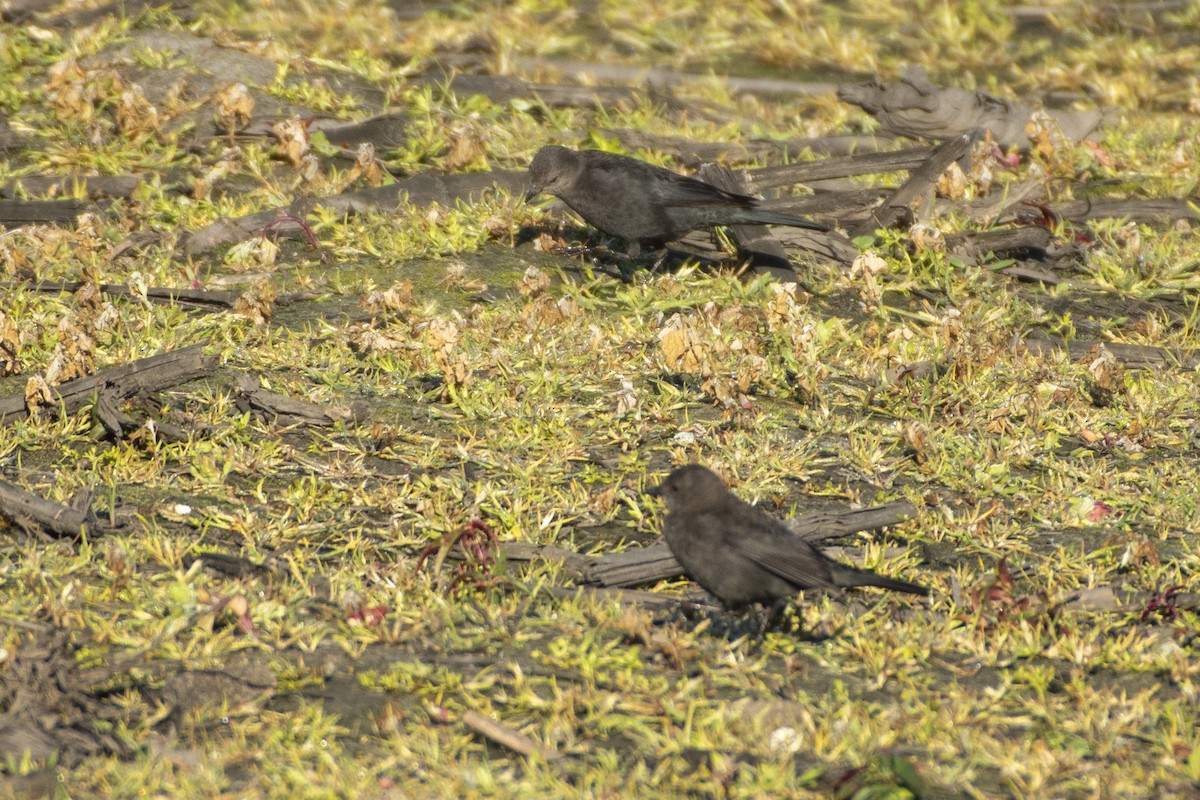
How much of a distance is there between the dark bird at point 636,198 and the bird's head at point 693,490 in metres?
3.31

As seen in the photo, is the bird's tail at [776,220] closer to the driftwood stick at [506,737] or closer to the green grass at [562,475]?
the green grass at [562,475]

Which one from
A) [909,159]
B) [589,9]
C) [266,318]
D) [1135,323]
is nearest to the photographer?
[266,318]

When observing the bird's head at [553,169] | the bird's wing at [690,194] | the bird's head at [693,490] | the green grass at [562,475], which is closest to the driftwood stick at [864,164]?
the green grass at [562,475]

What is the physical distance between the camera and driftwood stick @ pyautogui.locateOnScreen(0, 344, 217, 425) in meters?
6.29

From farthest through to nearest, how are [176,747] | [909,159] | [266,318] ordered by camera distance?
1. [909,159]
2. [266,318]
3. [176,747]

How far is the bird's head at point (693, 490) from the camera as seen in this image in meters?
5.15

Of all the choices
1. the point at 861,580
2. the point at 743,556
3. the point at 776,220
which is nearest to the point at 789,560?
the point at 743,556

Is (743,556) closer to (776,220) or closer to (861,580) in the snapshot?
(861,580)

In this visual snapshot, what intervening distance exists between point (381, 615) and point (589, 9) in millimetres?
9564

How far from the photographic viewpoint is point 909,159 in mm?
8609

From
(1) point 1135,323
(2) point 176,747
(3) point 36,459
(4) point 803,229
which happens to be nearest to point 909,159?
(4) point 803,229

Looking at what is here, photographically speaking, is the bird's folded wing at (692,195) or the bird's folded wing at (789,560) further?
the bird's folded wing at (692,195)

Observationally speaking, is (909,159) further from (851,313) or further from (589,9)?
(589,9)

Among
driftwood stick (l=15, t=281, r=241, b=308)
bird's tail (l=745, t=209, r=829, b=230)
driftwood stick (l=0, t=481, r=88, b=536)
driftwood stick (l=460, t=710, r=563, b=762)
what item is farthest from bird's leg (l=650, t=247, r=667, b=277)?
driftwood stick (l=460, t=710, r=563, b=762)
